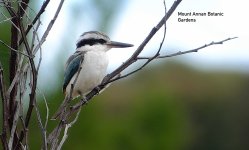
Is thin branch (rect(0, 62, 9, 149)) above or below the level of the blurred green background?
above

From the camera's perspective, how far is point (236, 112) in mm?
20734

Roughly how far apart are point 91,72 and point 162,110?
1034cm

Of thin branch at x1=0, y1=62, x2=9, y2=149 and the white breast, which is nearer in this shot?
thin branch at x1=0, y1=62, x2=9, y2=149

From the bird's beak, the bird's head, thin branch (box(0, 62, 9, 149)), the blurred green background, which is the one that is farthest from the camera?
the blurred green background

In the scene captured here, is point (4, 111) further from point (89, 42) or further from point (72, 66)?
point (89, 42)

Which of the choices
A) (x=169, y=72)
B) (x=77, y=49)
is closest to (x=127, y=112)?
(x=169, y=72)

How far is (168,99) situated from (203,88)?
820 cm

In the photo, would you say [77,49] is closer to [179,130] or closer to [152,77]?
[179,130]

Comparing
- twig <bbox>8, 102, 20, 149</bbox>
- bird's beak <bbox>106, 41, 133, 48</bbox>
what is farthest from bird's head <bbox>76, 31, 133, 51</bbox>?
twig <bbox>8, 102, 20, 149</bbox>

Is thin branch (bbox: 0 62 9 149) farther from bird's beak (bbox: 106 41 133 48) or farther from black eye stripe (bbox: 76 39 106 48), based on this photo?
black eye stripe (bbox: 76 39 106 48)

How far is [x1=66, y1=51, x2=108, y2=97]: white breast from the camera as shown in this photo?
380cm

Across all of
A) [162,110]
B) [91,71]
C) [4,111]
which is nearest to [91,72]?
[91,71]

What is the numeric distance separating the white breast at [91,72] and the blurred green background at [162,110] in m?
0.36

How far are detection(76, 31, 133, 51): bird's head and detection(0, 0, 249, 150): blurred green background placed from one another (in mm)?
541
